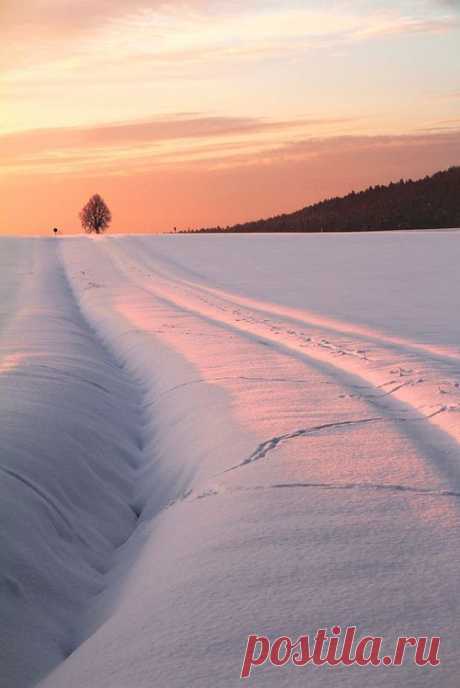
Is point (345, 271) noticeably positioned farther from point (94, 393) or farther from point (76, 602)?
point (76, 602)

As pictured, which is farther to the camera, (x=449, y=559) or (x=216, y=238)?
(x=216, y=238)

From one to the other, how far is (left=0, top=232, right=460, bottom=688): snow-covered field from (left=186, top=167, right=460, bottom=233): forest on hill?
3138 cm

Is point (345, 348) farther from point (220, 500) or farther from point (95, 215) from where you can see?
point (95, 215)

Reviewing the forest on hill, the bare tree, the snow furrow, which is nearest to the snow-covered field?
the snow furrow

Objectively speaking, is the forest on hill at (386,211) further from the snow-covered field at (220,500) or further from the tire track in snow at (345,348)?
the snow-covered field at (220,500)

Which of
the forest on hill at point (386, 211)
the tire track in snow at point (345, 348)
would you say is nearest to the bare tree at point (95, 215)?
the forest on hill at point (386, 211)

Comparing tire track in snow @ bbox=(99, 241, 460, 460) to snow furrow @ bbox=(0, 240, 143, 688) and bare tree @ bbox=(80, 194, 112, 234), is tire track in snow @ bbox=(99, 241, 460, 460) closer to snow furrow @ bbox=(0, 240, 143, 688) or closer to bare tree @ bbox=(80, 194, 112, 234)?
snow furrow @ bbox=(0, 240, 143, 688)

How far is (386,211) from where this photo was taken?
4125cm

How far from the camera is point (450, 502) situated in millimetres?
2973

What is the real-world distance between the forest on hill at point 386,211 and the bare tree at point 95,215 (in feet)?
78.5

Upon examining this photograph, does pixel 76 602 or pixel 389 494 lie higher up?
pixel 389 494

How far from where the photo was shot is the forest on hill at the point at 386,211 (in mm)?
38875

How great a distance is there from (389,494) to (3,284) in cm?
1392

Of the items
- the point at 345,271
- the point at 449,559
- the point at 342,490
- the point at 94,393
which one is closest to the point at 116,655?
the point at 449,559
